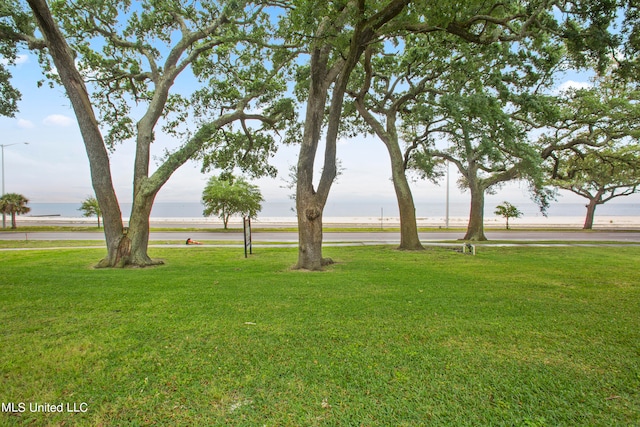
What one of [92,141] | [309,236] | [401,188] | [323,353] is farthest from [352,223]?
[323,353]

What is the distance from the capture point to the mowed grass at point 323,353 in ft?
8.77

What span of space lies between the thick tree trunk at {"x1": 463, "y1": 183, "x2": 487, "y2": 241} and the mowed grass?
13.0 metres

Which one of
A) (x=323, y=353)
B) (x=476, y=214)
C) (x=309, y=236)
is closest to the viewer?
(x=323, y=353)

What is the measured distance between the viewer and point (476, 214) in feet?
66.7

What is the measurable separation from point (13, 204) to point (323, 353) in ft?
134

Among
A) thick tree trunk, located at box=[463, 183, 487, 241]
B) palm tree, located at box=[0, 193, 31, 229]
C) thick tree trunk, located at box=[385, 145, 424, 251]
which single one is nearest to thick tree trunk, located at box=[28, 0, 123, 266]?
thick tree trunk, located at box=[385, 145, 424, 251]

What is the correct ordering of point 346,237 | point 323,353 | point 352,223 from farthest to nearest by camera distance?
point 352,223, point 346,237, point 323,353

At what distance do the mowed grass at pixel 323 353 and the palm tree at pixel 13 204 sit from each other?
33785 mm

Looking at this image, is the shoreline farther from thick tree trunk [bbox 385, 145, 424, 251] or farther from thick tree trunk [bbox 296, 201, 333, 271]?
thick tree trunk [bbox 296, 201, 333, 271]

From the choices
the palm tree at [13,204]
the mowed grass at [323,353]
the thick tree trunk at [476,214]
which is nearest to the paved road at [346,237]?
the thick tree trunk at [476,214]

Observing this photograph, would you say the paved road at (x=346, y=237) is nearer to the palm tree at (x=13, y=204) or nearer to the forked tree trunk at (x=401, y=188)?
the forked tree trunk at (x=401, y=188)

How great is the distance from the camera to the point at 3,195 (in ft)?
109

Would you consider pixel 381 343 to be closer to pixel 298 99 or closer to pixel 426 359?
pixel 426 359

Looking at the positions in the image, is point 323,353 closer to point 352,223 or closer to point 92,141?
point 92,141
